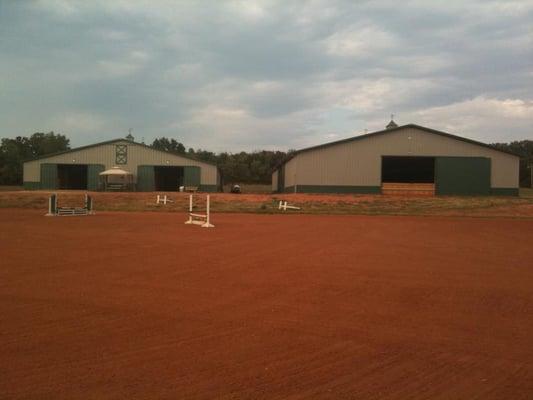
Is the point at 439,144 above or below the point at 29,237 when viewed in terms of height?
above

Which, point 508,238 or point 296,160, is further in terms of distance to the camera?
point 296,160

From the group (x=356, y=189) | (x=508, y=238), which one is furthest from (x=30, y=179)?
(x=508, y=238)

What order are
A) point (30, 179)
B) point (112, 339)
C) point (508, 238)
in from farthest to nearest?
point (30, 179), point (508, 238), point (112, 339)

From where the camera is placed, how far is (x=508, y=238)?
55.8 ft

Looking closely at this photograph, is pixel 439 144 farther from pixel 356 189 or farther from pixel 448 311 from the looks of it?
pixel 448 311

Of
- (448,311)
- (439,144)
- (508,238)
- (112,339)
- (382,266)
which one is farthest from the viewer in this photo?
(439,144)

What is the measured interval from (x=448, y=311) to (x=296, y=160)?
3555cm

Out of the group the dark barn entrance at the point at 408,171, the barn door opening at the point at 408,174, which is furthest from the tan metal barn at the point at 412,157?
the dark barn entrance at the point at 408,171

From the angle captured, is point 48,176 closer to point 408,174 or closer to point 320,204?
point 320,204

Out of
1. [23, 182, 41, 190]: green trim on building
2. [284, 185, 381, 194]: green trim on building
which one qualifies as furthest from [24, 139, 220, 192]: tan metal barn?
[284, 185, 381, 194]: green trim on building

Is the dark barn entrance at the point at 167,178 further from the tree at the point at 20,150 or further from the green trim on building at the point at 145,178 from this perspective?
the tree at the point at 20,150

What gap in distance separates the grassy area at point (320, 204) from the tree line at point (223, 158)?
151ft

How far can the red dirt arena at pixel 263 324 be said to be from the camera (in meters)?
4.58

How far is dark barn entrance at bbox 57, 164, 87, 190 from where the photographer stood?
51.0 m
